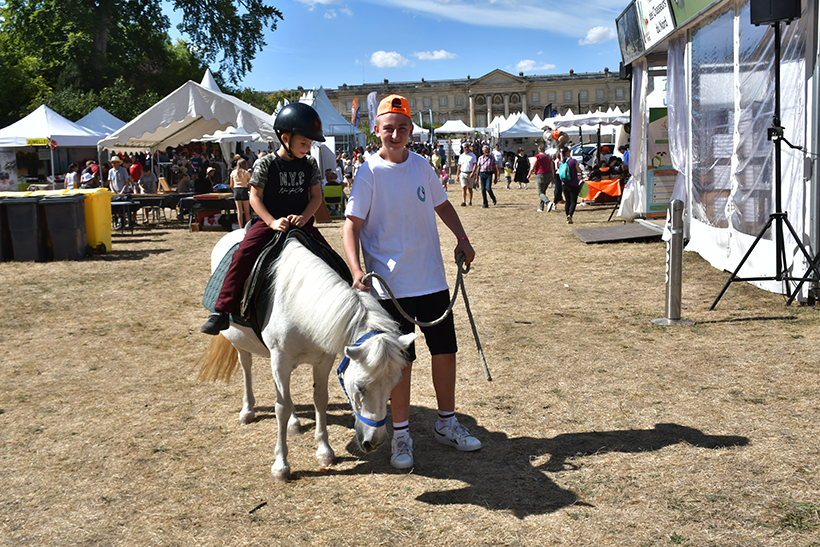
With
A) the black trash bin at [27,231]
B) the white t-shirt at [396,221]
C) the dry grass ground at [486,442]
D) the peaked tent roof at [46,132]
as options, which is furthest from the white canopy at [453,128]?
the white t-shirt at [396,221]

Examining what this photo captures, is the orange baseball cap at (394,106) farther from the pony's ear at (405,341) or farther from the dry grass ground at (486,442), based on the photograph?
the dry grass ground at (486,442)

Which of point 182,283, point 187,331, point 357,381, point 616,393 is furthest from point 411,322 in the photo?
point 182,283

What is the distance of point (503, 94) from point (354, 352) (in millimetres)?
124954

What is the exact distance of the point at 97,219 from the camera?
12930mm

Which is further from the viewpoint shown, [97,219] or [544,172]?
[544,172]

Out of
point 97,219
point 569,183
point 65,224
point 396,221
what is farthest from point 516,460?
point 569,183

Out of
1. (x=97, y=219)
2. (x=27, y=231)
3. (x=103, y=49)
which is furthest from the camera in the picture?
(x=103, y=49)

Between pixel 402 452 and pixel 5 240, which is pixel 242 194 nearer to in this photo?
pixel 402 452

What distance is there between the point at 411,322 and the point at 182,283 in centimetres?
731

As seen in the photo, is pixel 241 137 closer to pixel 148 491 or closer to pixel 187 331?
pixel 187 331

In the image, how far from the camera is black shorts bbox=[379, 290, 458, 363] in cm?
363

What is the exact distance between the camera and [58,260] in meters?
12.2

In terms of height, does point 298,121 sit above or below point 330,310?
above

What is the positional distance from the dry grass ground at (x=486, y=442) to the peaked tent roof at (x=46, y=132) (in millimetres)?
15501
